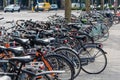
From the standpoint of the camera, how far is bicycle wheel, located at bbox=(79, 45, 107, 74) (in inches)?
346

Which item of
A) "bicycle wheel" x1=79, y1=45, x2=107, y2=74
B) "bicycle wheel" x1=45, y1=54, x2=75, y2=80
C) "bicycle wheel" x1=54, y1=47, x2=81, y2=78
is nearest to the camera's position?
"bicycle wheel" x1=45, y1=54, x2=75, y2=80

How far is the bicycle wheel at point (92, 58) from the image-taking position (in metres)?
8.80

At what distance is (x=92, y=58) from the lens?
352 inches

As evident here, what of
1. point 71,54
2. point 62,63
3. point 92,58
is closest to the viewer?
point 62,63

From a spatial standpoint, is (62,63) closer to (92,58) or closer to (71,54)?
(71,54)

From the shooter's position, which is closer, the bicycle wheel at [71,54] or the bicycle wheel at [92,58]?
the bicycle wheel at [71,54]

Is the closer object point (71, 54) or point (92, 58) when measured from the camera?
point (71, 54)

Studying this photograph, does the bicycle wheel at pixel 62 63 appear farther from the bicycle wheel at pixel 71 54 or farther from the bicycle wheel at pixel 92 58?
the bicycle wheel at pixel 92 58

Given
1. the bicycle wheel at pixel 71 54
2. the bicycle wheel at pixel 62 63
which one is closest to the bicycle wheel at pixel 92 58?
the bicycle wheel at pixel 71 54

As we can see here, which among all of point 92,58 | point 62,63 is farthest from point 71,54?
point 92,58

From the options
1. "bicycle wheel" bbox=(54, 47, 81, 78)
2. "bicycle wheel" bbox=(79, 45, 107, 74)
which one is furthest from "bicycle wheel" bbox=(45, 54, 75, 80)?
"bicycle wheel" bbox=(79, 45, 107, 74)

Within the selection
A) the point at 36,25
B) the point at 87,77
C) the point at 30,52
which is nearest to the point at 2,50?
the point at 30,52

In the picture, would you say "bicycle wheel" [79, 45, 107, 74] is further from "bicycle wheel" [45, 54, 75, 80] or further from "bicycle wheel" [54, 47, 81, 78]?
"bicycle wheel" [45, 54, 75, 80]

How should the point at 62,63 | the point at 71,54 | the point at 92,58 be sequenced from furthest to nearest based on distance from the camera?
the point at 92,58
the point at 71,54
the point at 62,63
